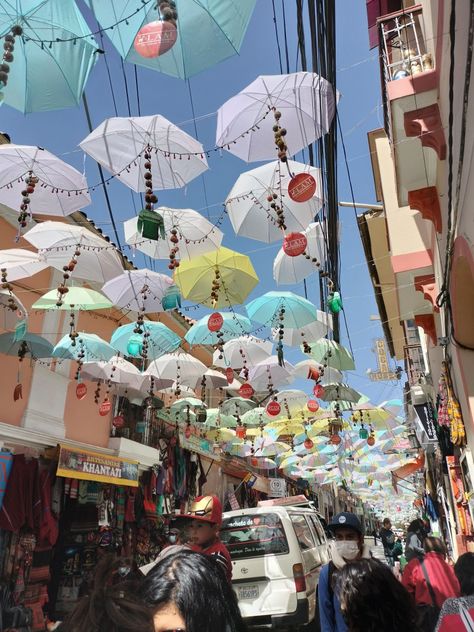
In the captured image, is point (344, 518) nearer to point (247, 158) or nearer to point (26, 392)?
point (247, 158)

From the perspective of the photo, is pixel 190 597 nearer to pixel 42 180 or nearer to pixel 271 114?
pixel 271 114

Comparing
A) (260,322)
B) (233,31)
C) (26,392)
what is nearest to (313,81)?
(233,31)

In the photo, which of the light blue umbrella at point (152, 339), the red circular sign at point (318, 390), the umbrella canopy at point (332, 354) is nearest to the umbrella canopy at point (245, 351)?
the umbrella canopy at point (332, 354)

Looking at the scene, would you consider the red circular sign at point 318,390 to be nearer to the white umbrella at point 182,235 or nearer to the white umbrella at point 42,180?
the white umbrella at point 182,235

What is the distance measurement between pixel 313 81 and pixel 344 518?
458cm

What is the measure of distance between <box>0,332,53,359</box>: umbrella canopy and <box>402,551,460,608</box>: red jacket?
7.12 meters

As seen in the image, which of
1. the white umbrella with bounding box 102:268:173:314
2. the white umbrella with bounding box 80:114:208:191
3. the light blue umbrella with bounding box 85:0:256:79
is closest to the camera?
the light blue umbrella with bounding box 85:0:256:79

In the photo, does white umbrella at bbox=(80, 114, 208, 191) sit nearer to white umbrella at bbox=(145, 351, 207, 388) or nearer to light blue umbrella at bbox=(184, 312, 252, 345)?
light blue umbrella at bbox=(184, 312, 252, 345)

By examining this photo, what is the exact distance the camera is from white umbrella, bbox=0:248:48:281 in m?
7.72

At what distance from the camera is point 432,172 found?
638 cm

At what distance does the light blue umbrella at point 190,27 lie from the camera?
433 cm

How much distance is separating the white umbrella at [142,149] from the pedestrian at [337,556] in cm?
475

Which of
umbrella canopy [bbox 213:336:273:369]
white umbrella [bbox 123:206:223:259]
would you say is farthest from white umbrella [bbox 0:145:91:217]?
umbrella canopy [bbox 213:336:273:369]

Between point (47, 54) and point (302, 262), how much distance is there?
18.1ft
